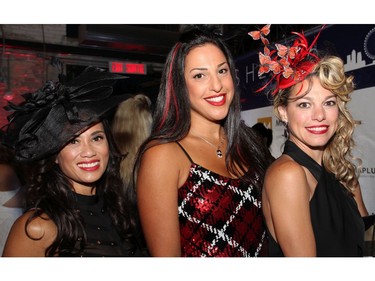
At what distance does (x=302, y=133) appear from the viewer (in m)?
1.53

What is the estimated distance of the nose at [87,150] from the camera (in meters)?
1.65

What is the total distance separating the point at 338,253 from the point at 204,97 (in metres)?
0.82

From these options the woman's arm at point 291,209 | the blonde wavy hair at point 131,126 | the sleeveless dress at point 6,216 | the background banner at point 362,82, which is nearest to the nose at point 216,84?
the woman's arm at point 291,209

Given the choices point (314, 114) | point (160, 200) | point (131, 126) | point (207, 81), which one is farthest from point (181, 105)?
point (131, 126)

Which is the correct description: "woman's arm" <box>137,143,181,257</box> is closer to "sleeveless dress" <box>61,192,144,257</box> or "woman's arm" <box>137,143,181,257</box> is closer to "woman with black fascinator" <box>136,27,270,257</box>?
"woman with black fascinator" <box>136,27,270,257</box>

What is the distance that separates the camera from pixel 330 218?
1.44 metres

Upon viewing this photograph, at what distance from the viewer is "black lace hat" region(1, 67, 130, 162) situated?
159 centimetres

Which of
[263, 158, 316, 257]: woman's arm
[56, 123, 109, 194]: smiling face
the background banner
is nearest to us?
[263, 158, 316, 257]: woman's arm

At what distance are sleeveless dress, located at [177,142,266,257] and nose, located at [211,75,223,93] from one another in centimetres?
30

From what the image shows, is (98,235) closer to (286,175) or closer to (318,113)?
(286,175)

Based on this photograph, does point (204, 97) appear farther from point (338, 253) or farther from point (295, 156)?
point (338, 253)

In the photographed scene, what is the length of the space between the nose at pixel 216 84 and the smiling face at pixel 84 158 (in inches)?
20.9

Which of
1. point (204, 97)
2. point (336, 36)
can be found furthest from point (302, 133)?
point (336, 36)

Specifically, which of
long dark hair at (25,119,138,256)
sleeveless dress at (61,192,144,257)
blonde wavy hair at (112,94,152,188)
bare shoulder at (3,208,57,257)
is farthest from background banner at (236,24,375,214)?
bare shoulder at (3,208,57,257)
